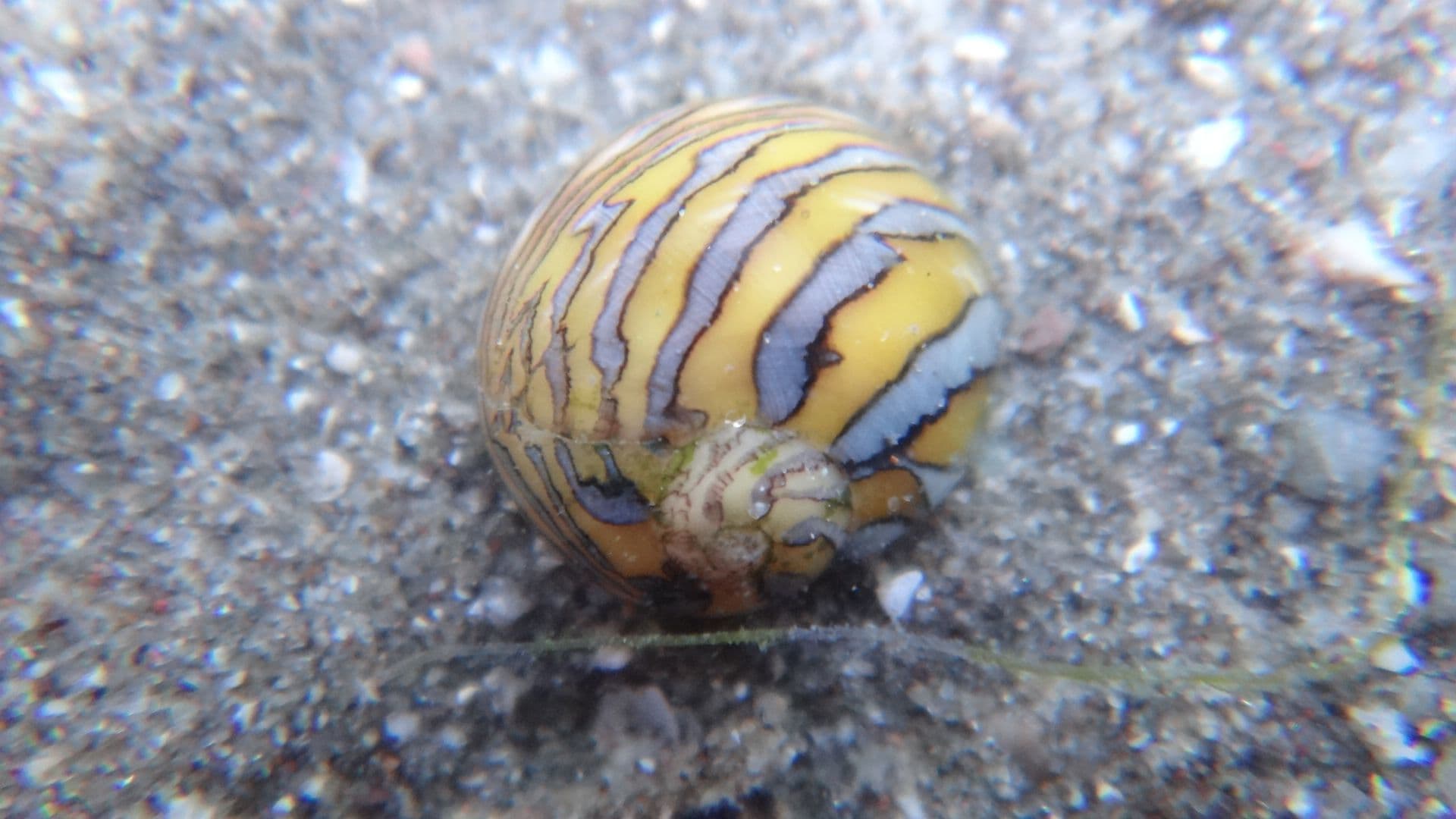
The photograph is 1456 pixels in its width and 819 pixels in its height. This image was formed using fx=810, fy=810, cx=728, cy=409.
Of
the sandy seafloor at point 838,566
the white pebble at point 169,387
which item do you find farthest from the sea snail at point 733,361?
the white pebble at point 169,387

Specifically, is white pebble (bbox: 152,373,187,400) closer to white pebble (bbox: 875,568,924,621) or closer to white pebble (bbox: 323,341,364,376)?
white pebble (bbox: 323,341,364,376)

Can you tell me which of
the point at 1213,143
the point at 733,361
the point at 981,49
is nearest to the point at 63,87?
the point at 733,361

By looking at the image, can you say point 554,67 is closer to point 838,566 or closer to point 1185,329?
point 838,566

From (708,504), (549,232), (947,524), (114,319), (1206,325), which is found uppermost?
(114,319)

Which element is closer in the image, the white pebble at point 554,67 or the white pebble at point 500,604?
the white pebble at point 500,604

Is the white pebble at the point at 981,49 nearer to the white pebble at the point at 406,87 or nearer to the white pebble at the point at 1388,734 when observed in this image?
the white pebble at the point at 406,87

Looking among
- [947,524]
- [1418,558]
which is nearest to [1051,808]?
[947,524]

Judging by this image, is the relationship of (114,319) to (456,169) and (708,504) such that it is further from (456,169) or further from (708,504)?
(708,504)

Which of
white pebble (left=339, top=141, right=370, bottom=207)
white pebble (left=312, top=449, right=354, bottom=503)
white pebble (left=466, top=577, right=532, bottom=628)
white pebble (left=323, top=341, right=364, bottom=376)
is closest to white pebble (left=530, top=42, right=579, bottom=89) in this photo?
white pebble (left=339, top=141, right=370, bottom=207)
